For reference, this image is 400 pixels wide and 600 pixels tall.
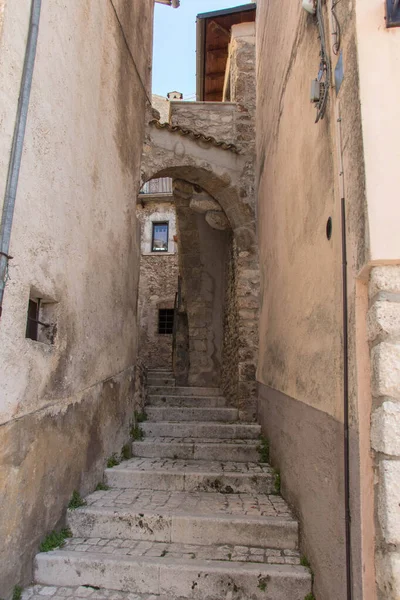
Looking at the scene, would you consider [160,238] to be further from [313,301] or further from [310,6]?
[313,301]

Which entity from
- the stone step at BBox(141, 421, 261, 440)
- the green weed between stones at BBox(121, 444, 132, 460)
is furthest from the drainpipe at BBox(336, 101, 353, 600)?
the stone step at BBox(141, 421, 261, 440)

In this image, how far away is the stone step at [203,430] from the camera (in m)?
5.18

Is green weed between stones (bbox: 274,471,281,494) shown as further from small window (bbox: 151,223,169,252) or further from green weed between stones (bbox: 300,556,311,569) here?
small window (bbox: 151,223,169,252)

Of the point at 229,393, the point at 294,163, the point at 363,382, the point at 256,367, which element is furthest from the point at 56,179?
the point at 229,393

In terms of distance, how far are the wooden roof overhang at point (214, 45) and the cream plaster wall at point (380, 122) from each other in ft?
20.9

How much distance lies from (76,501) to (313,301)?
236cm

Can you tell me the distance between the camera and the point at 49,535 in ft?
10.4

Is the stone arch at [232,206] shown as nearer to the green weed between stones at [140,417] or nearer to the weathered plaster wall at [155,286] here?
the green weed between stones at [140,417]

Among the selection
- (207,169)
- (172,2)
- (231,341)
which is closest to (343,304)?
(207,169)

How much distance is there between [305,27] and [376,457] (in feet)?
9.44

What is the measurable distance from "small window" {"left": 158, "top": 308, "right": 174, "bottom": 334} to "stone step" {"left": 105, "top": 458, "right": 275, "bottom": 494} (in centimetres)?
1030

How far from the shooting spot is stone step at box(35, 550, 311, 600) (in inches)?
114

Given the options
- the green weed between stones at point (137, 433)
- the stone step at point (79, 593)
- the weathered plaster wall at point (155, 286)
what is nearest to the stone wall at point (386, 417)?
the stone step at point (79, 593)

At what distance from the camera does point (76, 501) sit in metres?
3.57
